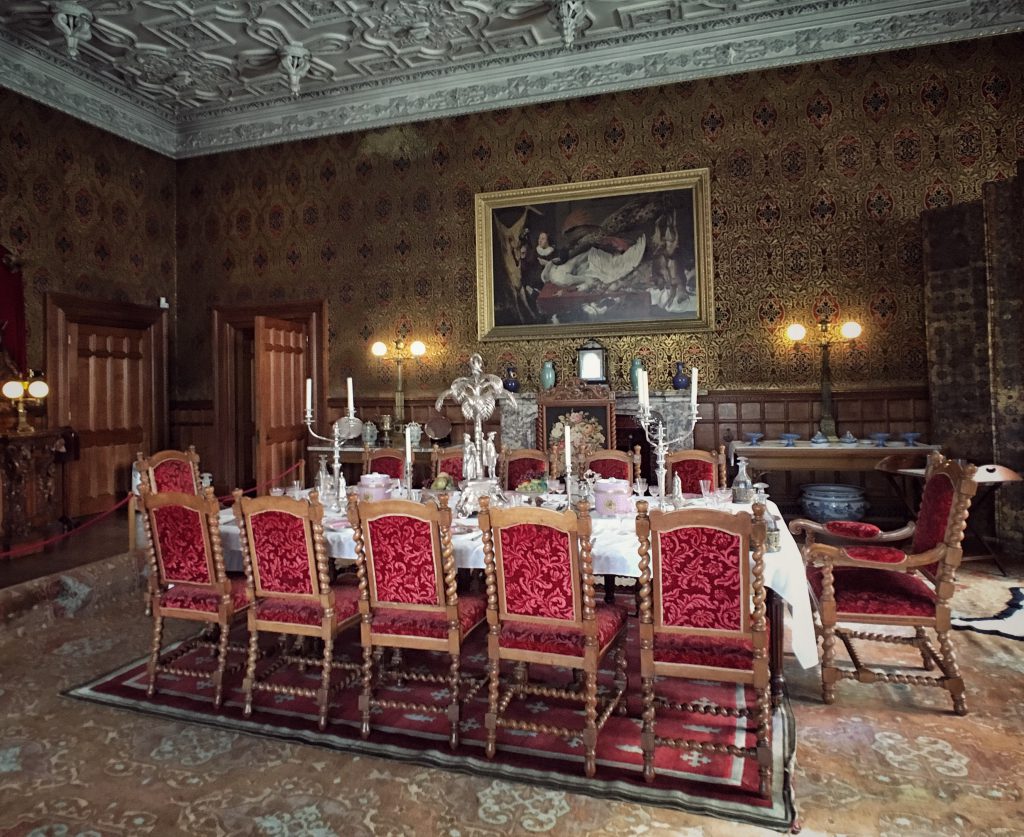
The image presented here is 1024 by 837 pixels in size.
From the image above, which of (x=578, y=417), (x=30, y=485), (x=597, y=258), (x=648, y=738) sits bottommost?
(x=648, y=738)

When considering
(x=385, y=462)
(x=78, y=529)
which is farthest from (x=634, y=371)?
(x=78, y=529)

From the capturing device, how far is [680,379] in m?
7.21

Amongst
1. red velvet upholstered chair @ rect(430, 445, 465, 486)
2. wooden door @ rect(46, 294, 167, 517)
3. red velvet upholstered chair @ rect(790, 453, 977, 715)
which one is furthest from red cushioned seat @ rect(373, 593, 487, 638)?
wooden door @ rect(46, 294, 167, 517)

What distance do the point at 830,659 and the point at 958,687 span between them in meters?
0.54

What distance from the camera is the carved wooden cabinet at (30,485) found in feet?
20.3

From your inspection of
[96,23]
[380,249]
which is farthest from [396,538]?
[96,23]

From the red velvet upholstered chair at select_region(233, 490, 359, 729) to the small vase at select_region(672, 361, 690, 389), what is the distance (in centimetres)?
484

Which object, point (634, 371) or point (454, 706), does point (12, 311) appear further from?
point (454, 706)

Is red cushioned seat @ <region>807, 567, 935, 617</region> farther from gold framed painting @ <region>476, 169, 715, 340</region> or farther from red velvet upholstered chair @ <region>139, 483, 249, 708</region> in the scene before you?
gold framed painting @ <region>476, 169, 715, 340</region>

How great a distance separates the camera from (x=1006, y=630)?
162 inches

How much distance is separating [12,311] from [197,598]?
558 centimetres

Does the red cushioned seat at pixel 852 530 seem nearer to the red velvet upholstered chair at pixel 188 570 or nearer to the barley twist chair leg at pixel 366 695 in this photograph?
the barley twist chair leg at pixel 366 695

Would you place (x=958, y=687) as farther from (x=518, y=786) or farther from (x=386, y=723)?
(x=386, y=723)

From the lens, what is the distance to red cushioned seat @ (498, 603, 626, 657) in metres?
2.78
